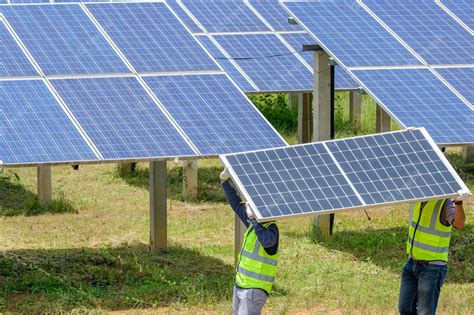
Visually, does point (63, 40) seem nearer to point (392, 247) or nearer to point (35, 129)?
point (35, 129)

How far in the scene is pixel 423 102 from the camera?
52.6 feet

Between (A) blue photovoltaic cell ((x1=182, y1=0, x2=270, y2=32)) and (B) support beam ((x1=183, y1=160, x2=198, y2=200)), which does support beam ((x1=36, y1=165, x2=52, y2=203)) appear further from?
(A) blue photovoltaic cell ((x1=182, y1=0, x2=270, y2=32))

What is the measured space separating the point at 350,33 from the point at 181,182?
5331 mm

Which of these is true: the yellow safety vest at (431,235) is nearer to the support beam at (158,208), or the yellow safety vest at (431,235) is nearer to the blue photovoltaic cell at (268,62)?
the support beam at (158,208)

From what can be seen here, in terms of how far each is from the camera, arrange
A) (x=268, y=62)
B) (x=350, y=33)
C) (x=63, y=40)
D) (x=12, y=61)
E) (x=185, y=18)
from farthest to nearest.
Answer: (x=185, y=18), (x=268, y=62), (x=350, y=33), (x=63, y=40), (x=12, y=61)

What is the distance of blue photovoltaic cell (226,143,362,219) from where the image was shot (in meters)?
11.3

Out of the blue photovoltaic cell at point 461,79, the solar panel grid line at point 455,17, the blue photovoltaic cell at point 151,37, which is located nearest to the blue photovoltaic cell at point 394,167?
the blue photovoltaic cell at point 461,79

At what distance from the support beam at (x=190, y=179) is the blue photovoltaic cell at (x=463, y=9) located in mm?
4631

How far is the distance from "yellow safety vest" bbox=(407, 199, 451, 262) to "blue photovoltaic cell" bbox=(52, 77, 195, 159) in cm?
340

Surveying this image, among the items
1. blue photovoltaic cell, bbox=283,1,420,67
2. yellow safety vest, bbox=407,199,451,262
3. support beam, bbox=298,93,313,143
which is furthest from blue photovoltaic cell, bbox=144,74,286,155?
support beam, bbox=298,93,313,143

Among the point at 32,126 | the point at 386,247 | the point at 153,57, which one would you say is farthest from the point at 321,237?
the point at 32,126

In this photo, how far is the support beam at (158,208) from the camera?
1655 cm

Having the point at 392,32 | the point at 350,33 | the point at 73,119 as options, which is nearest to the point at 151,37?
the point at 73,119

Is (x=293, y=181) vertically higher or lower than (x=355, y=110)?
lower
